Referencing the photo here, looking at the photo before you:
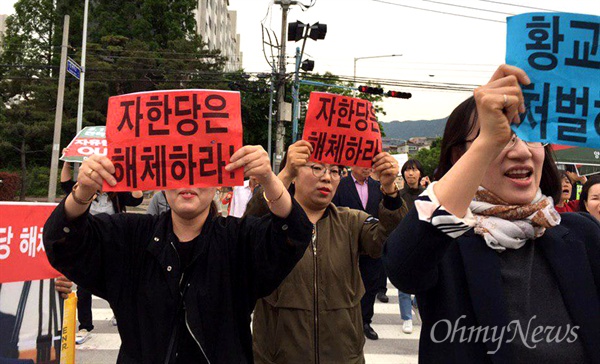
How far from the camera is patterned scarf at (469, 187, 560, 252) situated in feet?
4.68

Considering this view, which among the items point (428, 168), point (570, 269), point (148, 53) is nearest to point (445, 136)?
point (570, 269)

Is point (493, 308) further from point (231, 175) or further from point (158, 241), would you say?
point (158, 241)

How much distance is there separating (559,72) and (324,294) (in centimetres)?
164

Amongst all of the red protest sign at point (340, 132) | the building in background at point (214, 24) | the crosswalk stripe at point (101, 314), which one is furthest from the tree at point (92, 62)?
the red protest sign at point (340, 132)

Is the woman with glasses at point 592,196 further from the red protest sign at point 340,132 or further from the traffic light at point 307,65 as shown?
the traffic light at point 307,65

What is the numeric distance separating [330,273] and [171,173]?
1128 millimetres

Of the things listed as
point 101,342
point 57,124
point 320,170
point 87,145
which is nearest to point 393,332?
point 101,342

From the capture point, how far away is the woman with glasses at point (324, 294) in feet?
8.31

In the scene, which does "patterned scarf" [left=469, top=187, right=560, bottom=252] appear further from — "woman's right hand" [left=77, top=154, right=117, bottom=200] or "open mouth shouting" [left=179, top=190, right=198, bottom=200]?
"woman's right hand" [left=77, top=154, right=117, bottom=200]

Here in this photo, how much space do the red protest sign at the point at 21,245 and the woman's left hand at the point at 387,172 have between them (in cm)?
197

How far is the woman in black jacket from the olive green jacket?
547 mm

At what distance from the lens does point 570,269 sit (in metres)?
1.41

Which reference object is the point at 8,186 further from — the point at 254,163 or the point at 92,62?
the point at 254,163

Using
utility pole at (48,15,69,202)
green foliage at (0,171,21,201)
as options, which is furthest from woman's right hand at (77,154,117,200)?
green foliage at (0,171,21,201)
